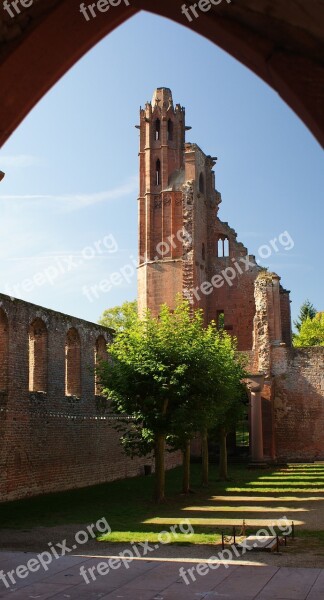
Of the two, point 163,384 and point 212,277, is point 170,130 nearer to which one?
point 212,277

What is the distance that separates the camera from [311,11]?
2.62 meters

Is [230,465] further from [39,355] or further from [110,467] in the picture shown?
[39,355]

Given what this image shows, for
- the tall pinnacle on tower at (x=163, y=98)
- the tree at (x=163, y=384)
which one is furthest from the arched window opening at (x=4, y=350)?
the tall pinnacle on tower at (x=163, y=98)

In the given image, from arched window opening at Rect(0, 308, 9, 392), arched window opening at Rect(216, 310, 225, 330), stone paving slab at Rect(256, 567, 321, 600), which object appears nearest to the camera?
stone paving slab at Rect(256, 567, 321, 600)

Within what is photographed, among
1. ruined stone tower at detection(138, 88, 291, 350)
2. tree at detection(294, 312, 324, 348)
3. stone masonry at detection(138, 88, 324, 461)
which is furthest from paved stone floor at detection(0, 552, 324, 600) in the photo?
tree at detection(294, 312, 324, 348)

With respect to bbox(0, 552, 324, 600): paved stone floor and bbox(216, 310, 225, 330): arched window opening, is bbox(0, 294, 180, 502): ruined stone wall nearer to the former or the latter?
bbox(0, 552, 324, 600): paved stone floor

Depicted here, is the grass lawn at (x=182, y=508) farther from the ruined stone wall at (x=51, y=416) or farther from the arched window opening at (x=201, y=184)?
the arched window opening at (x=201, y=184)

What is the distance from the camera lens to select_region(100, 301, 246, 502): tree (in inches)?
643

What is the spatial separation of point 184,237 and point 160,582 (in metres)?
30.1

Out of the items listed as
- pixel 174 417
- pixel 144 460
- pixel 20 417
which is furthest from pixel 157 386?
pixel 144 460

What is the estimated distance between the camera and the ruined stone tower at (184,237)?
1475 inches

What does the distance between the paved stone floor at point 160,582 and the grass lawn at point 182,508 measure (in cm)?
215

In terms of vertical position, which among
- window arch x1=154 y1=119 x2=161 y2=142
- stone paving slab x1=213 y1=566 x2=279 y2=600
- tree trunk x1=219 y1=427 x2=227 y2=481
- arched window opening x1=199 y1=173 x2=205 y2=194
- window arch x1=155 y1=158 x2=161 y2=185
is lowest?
stone paving slab x1=213 y1=566 x2=279 y2=600

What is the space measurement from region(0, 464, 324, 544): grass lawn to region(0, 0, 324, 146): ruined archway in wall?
8925 millimetres
